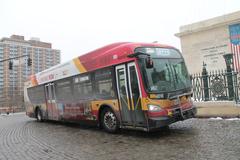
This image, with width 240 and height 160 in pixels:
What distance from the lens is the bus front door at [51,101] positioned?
43.8 feet

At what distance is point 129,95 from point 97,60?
2381 millimetres

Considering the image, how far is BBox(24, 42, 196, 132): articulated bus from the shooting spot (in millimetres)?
7410

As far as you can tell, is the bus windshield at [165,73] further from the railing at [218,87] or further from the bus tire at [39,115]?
the bus tire at [39,115]

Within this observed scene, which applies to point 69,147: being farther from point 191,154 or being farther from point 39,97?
point 39,97

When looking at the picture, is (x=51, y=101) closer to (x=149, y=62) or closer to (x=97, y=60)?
(x=97, y=60)

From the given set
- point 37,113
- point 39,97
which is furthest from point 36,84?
point 37,113

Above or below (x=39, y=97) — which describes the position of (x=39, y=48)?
above

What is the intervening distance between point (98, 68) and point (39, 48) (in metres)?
35.6

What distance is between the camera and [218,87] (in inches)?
443

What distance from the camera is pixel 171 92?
7621 mm

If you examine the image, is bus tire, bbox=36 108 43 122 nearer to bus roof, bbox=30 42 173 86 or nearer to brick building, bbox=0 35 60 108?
bus roof, bbox=30 42 173 86

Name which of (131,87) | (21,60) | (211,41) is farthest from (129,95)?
(21,60)

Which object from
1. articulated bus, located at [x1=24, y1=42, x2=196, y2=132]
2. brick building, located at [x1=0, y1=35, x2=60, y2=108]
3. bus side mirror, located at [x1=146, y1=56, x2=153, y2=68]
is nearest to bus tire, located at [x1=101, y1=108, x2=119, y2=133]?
articulated bus, located at [x1=24, y1=42, x2=196, y2=132]

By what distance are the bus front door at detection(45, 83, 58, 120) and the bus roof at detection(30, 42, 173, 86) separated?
46 centimetres
